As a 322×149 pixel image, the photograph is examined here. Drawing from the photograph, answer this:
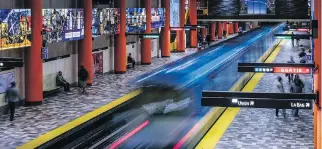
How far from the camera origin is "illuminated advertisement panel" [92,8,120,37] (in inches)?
1229

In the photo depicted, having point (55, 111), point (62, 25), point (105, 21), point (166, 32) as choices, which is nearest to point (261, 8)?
point (166, 32)

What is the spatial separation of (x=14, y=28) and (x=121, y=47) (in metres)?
12.6

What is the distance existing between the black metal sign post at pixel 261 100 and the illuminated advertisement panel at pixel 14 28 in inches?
469

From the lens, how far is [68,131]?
1844cm

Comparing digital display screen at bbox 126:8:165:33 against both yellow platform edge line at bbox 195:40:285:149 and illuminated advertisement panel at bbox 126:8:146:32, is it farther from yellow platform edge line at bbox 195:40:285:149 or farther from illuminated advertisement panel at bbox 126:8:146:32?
yellow platform edge line at bbox 195:40:285:149

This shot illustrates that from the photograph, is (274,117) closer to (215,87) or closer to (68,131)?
(215,87)

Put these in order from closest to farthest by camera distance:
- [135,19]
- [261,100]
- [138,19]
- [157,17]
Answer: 1. [261,100]
2. [135,19]
3. [138,19]
4. [157,17]

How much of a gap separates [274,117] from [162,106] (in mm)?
A: 9820

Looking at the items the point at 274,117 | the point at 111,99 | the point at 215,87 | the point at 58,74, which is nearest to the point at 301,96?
the point at 215,87

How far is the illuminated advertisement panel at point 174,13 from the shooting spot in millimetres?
47872

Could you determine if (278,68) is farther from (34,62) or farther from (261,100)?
(34,62)

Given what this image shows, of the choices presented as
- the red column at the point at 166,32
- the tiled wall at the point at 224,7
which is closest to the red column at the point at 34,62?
the tiled wall at the point at 224,7

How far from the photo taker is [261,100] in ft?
39.7

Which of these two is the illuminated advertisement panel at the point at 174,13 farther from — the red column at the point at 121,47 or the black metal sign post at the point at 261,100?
the black metal sign post at the point at 261,100
